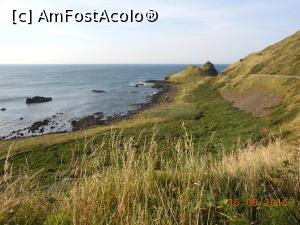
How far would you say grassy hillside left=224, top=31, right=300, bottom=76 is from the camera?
77812mm

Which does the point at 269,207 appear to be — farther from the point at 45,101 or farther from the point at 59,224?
the point at 45,101

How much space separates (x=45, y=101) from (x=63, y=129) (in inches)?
1675

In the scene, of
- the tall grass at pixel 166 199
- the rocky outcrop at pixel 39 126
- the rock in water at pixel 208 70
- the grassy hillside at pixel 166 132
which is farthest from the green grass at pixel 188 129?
the rock in water at pixel 208 70

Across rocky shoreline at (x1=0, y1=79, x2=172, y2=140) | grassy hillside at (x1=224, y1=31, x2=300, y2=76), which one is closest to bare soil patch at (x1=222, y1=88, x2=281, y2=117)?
grassy hillside at (x1=224, y1=31, x2=300, y2=76)

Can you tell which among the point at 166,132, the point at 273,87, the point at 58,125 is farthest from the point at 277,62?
the point at 166,132

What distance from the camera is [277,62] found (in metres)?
86.6

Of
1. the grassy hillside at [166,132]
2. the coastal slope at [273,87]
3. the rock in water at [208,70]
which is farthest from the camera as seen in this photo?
the rock in water at [208,70]

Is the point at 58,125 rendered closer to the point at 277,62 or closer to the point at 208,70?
the point at 277,62

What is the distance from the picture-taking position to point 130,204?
6.18 metres

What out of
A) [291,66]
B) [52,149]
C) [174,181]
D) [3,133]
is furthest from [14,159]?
[291,66]

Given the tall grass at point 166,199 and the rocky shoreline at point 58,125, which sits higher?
the tall grass at point 166,199

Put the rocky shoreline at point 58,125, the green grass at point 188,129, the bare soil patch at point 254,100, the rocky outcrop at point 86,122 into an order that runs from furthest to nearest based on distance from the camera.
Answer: the rocky outcrop at point 86,122 → the rocky shoreline at point 58,125 → the bare soil patch at point 254,100 → the green grass at point 188,129

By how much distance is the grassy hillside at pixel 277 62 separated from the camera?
7781 cm

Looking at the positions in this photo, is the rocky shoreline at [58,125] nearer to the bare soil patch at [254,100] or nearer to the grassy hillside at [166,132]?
the grassy hillside at [166,132]
